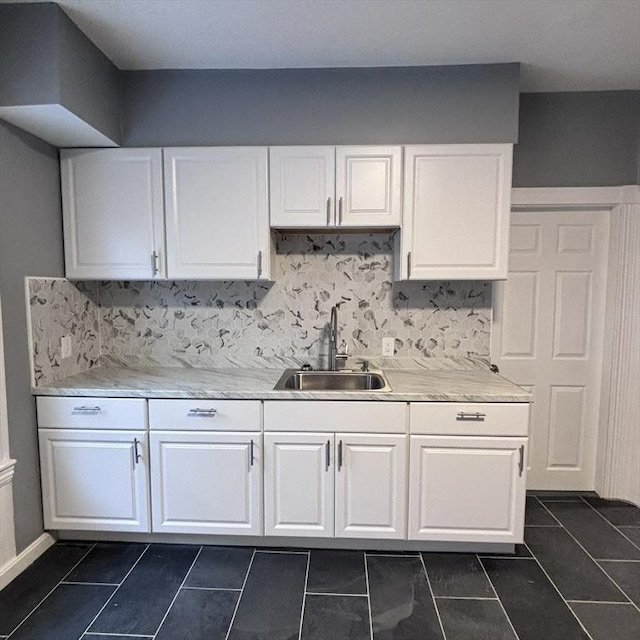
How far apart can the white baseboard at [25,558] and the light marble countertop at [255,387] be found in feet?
2.53

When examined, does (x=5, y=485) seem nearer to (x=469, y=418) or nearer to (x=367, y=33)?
(x=469, y=418)

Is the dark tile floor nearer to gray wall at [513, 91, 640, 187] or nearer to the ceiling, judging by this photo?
gray wall at [513, 91, 640, 187]

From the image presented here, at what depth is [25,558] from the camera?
2.07 meters

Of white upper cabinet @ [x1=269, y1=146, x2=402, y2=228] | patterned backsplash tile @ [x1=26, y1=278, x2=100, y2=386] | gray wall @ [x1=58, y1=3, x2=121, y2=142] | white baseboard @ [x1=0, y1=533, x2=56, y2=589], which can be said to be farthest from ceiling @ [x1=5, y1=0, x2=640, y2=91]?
white baseboard @ [x1=0, y1=533, x2=56, y2=589]

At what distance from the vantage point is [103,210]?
7.71 feet

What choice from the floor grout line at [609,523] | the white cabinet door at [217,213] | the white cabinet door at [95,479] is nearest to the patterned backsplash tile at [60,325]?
the white cabinet door at [95,479]

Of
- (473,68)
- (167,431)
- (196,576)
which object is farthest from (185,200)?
(196,576)

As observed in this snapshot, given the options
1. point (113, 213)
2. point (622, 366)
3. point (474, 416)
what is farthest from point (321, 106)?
point (622, 366)

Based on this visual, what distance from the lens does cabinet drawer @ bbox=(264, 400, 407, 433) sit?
6.84ft

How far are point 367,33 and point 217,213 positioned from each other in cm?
115

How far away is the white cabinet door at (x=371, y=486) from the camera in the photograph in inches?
82.7

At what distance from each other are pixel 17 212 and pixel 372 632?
2485mm

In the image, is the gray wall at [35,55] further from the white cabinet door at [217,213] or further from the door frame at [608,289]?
the door frame at [608,289]

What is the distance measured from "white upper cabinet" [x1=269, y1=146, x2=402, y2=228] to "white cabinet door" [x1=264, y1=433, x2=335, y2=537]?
3.81 ft
